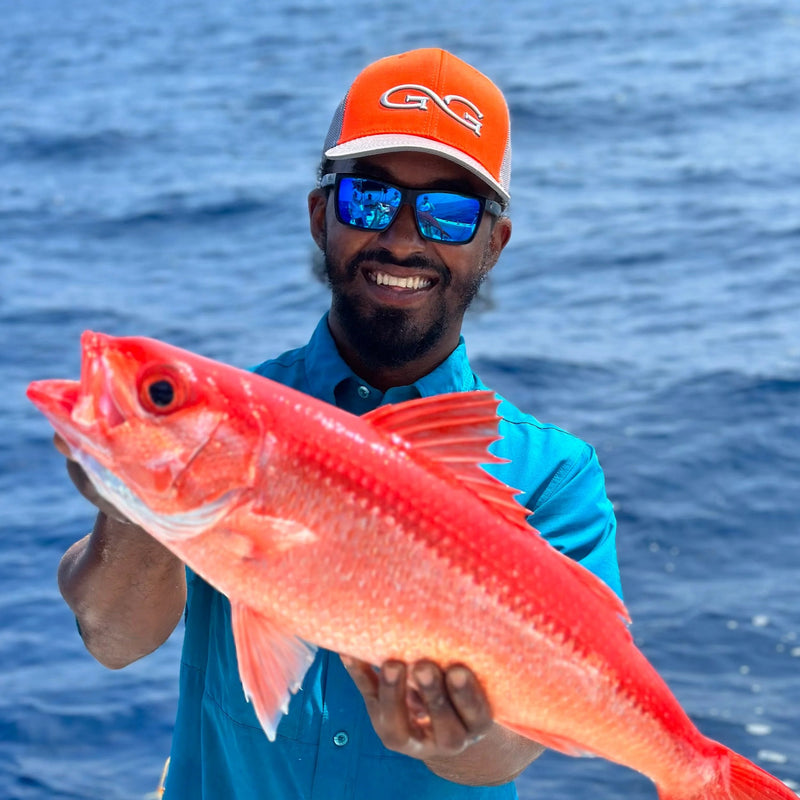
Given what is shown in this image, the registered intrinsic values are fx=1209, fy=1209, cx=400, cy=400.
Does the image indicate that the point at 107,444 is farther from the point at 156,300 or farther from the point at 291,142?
the point at 291,142

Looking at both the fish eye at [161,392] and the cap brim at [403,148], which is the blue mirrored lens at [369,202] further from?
the fish eye at [161,392]

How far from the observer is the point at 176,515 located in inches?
103

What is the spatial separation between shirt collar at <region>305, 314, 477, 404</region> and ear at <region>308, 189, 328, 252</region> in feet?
1.07

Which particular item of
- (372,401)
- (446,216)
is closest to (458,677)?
(372,401)

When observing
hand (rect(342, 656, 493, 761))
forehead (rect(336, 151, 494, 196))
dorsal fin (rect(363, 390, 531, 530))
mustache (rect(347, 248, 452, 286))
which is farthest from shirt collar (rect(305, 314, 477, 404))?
hand (rect(342, 656, 493, 761))

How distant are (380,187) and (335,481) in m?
1.38

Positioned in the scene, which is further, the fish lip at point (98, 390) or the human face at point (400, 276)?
the human face at point (400, 276)

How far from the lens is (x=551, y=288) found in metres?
14.0

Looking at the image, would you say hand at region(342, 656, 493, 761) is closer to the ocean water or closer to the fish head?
the fish head

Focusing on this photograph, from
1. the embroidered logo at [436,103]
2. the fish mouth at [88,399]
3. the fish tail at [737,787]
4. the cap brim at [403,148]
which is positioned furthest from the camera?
the embroidered logo at [436,103]

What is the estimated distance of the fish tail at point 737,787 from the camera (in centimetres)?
295

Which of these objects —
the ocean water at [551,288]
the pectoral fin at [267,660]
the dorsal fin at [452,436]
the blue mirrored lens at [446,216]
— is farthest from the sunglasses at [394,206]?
the pectoral fin at [267,660]

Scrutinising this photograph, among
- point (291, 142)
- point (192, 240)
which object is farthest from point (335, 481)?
point (291, 142)

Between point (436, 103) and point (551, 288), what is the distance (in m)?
10.3
